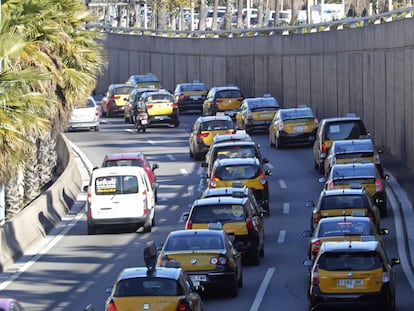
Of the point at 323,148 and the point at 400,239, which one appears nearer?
the point at 400,239

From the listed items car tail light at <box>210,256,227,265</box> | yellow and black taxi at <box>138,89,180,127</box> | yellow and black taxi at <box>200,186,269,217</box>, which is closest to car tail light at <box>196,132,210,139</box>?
yellow and black taxi at <box>138,89,180,127</box>

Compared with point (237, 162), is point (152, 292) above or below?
below

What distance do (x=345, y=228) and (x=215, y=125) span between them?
75.3ft

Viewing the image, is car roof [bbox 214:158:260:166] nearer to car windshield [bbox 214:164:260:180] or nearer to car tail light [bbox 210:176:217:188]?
car windshield [bbox 214:164:260:180]

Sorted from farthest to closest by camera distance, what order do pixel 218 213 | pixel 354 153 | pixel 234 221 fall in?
1. pixel 354 153
2. pixel 218 213
3. pixel 234 221

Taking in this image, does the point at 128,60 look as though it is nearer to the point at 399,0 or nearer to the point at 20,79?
the point at 399,0

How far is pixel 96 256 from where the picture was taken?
3120cm

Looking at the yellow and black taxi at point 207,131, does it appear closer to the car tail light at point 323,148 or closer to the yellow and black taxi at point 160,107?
the car tail light at point 323,148

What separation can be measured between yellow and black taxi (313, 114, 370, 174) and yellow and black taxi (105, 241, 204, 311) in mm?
23202

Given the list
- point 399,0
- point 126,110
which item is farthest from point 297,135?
point 399,0

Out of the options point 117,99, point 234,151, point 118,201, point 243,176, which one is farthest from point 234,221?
point 117,99

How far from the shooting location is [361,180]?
112 ft

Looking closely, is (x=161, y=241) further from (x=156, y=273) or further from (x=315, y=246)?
(x=156, y=273)

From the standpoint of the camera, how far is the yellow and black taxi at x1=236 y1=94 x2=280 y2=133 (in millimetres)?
56125
